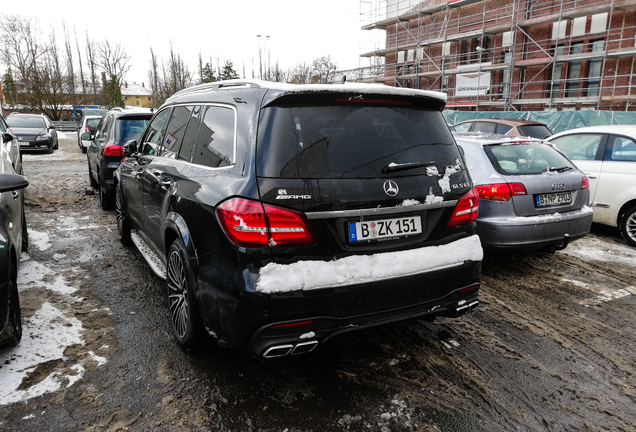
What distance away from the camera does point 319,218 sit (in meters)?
2.52

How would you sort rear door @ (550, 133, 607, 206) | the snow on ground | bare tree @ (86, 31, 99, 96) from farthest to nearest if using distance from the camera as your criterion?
1. bare tree @ (86, 31, 99, 96)
2. rear door @ (550, 133, 607, 206)
3. the snow on ground

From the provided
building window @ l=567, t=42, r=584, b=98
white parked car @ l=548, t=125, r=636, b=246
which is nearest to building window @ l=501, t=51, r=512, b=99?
building window @ l=567, t=42, r=584, b=98

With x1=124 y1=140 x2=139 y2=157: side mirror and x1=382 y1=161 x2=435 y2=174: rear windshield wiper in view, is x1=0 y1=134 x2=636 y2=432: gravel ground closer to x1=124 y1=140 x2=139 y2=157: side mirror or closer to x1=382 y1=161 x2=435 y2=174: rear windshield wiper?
x1=382 y1=161 x2=435 y2=174: rear windshield wiper

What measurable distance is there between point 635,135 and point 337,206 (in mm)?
5761

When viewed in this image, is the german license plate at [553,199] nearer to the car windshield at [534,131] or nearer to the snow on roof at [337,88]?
the snow on roof at [337,88]

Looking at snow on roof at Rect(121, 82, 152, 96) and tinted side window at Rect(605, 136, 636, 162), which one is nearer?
tinted side window at Rect(605, 136, 636, 162)

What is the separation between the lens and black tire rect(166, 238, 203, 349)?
300cm

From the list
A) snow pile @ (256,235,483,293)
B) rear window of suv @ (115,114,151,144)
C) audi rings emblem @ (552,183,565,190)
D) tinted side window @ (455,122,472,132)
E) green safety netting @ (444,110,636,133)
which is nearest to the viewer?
snow pile @ (256,235,483,293)

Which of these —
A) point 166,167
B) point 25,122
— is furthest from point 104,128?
point 25,122

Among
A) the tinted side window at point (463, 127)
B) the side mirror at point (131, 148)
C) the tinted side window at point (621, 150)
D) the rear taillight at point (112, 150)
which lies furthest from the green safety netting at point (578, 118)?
the side mirror at point (131, 148)

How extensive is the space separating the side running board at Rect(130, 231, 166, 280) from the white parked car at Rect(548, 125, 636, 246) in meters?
5.95

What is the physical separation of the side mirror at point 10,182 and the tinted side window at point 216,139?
3.74 feet

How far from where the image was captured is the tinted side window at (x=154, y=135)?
14.2 ft

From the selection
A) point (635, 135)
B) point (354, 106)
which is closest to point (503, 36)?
point (635, 135)
